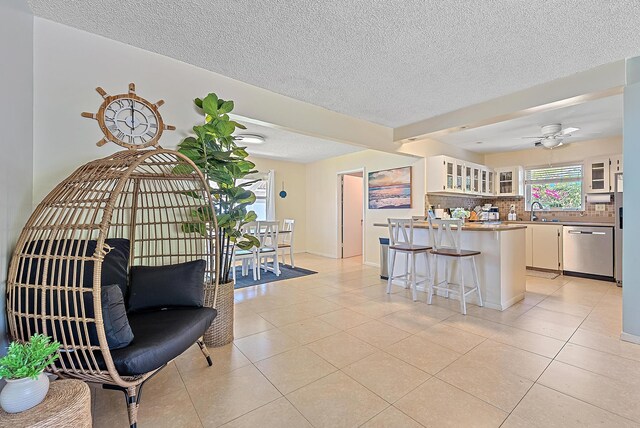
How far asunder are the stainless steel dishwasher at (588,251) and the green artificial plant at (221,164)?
516 centimetres

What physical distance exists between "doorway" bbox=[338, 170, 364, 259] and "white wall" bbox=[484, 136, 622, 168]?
2.93m

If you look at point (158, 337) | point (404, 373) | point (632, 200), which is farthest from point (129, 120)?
point (632, 200)

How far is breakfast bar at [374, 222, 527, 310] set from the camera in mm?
3154

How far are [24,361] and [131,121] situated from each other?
5.76 feet

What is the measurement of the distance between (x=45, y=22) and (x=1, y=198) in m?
1.32

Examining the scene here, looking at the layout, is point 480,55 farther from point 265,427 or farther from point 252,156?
point 252,156

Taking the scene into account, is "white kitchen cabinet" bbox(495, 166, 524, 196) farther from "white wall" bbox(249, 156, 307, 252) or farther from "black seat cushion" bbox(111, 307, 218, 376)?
"black seat cushion" bbox(111, 307, 218, 376)

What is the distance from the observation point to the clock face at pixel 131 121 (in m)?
2.15

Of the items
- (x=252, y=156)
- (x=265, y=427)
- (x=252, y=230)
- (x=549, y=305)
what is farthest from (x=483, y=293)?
(x=252, y=156)

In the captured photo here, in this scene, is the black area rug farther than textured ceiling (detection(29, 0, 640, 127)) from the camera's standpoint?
Yes

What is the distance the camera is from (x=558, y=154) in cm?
528

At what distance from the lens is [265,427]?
146cm

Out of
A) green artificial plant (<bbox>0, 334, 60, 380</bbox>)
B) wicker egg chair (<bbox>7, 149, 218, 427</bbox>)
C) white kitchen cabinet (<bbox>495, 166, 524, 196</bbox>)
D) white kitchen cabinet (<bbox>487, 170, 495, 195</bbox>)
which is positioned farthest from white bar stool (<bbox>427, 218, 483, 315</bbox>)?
green artificial plant (<bbox>0, 334, 60, 380</bbox>)

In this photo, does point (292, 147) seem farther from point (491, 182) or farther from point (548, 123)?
point (491, 182)
